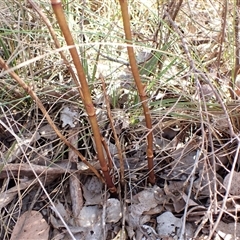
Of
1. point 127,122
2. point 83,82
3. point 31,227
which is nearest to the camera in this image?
point 83,82

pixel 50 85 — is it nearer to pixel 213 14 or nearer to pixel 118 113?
pixel 118 113

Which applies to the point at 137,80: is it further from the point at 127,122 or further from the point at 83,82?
the point at 127,122

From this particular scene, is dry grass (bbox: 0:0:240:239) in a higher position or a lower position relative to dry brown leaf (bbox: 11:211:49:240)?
higher

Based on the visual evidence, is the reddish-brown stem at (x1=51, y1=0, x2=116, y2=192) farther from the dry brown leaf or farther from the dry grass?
the dry brown leaf

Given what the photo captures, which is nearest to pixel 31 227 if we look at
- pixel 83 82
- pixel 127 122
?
pixel 127 122

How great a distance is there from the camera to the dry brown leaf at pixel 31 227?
134 centimetres

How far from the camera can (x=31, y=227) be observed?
4.46ft

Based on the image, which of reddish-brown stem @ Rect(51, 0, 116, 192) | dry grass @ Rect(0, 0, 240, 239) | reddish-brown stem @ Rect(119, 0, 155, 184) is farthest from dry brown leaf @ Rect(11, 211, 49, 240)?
reddish-brown stem @ Rect(119, 0, 155, 184)

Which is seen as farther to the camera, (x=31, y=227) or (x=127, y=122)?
(x=127, y=122)

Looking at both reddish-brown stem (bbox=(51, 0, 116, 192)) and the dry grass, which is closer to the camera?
reddish-brown stem (bbox=(51, 0, 116, 192))

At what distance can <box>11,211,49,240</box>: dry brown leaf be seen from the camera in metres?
1.34

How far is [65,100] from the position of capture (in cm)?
149

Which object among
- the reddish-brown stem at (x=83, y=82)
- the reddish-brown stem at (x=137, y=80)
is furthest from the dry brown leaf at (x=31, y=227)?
the reddish-brown stem at (x=137, y=80)

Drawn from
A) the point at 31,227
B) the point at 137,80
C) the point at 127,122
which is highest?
the point at 137,80
